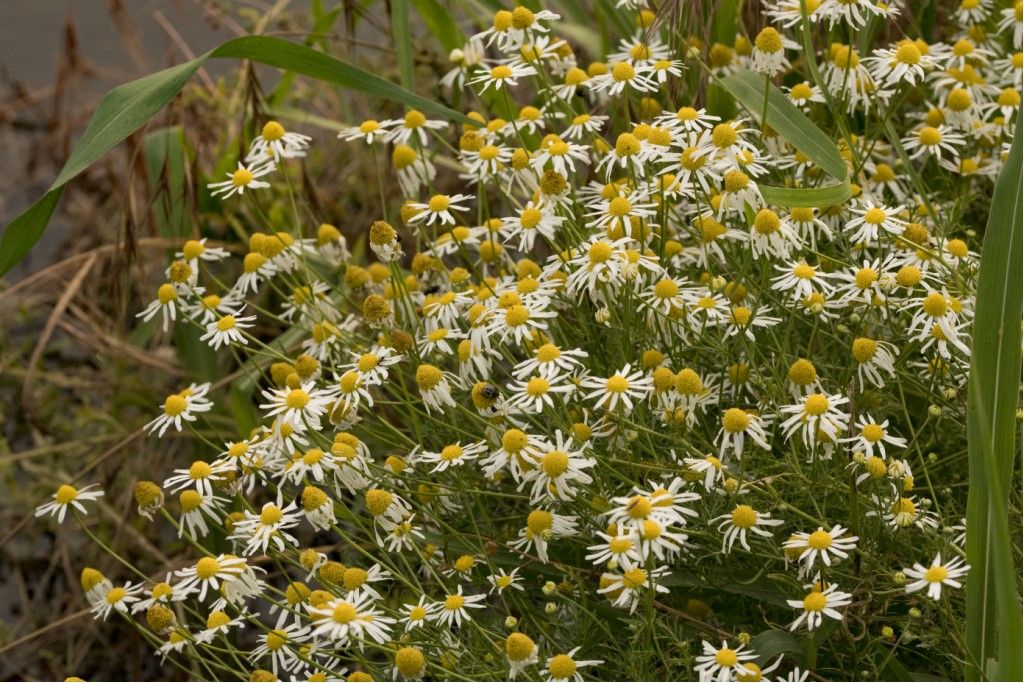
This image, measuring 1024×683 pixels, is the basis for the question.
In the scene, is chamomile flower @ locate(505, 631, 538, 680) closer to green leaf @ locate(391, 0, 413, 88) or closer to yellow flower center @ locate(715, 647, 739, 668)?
yellow flower center @ locate(715, 647, 739, 668)

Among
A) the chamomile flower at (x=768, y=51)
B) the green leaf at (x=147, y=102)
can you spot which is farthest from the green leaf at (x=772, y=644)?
the green leaf at (x=147, y=102)

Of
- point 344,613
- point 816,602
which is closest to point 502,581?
point 344,613

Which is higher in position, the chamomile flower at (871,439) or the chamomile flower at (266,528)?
the chamomile flower at (871,439)

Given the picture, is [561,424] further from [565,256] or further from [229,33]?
[229,33]

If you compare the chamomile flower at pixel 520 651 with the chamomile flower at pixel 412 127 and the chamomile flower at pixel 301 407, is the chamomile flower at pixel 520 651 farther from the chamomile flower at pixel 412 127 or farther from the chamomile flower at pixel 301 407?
the chamomile flower at pixel 412 127

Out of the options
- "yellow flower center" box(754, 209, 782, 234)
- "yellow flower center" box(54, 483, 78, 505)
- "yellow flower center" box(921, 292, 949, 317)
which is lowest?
"yellow flower center" box(54, 483, 78, 505)

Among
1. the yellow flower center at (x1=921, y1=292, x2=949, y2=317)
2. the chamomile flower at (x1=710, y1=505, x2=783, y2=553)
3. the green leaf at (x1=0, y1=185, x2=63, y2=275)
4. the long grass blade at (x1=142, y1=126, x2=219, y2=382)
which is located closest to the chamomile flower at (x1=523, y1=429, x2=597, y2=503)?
the chamomile flower at (x1=710, y1=505, x2=783, y2=553)
